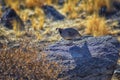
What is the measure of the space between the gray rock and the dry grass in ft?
0.94

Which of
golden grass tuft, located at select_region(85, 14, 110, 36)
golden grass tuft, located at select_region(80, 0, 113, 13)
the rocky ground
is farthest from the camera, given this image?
golden grass tuft, located at select_region(80, 0, 113, 13)

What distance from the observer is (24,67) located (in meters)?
5.54

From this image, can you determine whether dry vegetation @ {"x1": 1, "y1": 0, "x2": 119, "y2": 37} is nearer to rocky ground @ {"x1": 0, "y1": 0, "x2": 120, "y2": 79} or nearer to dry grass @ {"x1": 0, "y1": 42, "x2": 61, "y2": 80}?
rocky ground @ {"x1": 0, "y1": 0, "x2": 120, "y2": 79}

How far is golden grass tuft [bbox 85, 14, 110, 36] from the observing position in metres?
8.47

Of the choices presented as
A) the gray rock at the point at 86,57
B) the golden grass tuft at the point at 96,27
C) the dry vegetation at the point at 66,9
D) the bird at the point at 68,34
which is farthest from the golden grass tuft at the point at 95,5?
the gray rock at the point at 86,57

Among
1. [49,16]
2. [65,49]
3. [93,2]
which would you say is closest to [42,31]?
[49,16]

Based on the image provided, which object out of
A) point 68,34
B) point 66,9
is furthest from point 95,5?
point 68,34

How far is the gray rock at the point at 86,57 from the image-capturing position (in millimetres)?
5902

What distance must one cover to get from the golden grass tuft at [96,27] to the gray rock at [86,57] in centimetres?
159

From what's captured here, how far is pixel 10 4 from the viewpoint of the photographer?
11250mm

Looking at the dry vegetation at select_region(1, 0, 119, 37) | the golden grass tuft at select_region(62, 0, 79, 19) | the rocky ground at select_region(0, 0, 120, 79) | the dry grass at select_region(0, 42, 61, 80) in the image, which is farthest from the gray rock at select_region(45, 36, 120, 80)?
the golden grass tuft at select_region(62, 0, 79, 19)

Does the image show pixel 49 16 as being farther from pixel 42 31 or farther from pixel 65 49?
pixel 65 49

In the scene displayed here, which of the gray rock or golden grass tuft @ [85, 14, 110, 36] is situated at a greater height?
the gray rock

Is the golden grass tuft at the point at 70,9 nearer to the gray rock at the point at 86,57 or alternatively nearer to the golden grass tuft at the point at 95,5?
the golden grass tuft at the point at 95,5
